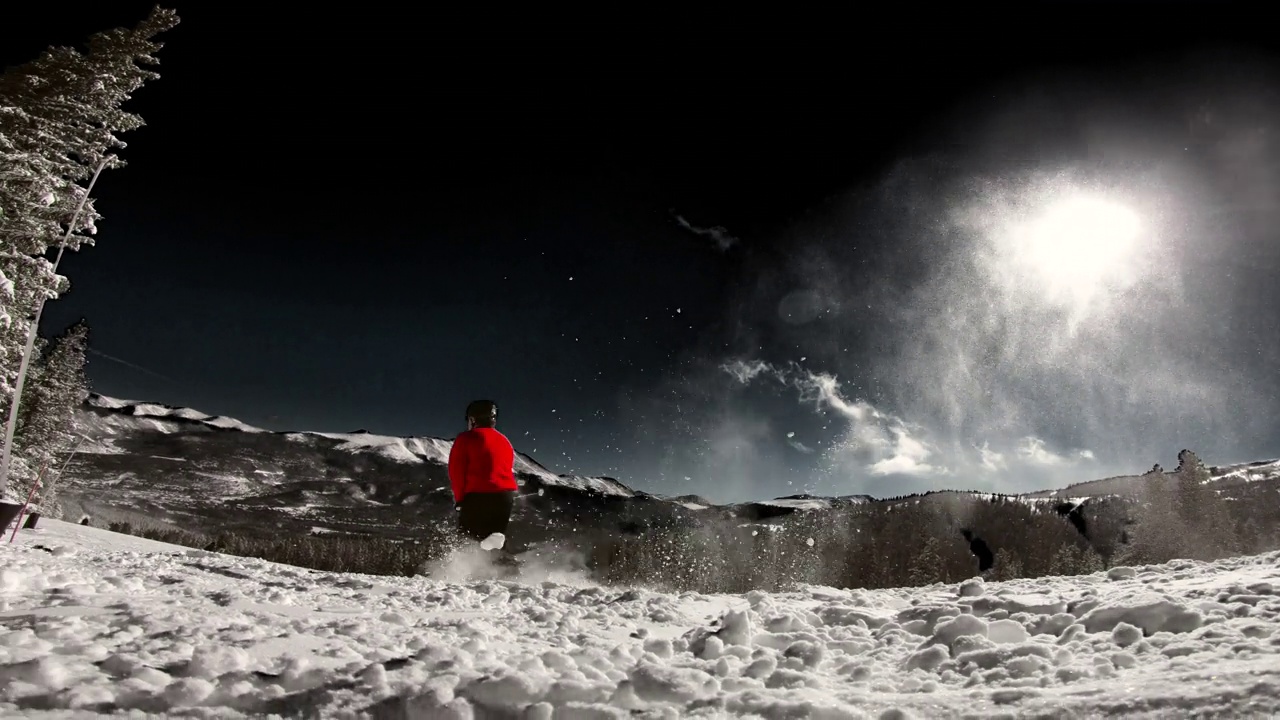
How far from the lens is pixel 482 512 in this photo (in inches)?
438

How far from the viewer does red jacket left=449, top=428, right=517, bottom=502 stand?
10992mm

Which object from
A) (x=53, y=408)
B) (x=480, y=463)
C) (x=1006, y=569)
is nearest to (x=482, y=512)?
(x=480, y=463)

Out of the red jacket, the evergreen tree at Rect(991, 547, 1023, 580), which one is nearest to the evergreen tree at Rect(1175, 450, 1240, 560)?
the evergreen tree at Rect(991, 547, 1023, 580)

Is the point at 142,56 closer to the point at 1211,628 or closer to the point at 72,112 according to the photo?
the point at 72,112

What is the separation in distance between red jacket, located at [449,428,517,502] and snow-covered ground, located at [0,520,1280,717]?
4.84 metres

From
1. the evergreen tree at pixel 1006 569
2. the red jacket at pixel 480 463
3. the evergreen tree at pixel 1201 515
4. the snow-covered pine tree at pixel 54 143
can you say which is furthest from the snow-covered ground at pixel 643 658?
the evergreen tree at pixel 1006 569

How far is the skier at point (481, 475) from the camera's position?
433 inches

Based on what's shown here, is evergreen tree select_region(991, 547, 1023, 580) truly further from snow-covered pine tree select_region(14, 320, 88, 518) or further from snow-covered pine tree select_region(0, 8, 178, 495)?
snow-covered pine tree select_region(14, 320, 88, 518)

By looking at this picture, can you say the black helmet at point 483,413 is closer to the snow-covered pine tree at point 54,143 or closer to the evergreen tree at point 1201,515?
the snow-covered pine tree at point 54,143

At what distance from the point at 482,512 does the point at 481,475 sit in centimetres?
70

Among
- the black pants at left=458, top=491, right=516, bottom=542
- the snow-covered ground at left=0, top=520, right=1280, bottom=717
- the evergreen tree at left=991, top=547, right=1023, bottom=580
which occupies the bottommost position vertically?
the snow-covered ground at left=0, top=520, right=1280, bottom=717

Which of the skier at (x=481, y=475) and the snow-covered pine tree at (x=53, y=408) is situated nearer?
the skier at (x=481, y=475)

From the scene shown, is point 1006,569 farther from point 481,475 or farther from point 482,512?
point 481,475

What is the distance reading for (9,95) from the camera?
13.9 meters
